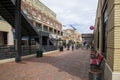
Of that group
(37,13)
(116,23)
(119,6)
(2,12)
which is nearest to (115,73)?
(116,23)

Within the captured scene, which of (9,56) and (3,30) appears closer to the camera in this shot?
(9,56)

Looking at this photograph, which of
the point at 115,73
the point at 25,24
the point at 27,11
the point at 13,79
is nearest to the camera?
the point at 115,73

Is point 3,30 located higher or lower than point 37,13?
lower

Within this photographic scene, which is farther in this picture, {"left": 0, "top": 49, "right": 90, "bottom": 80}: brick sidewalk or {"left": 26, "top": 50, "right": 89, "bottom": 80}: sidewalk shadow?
{"left": 26, "top": 50, "right": 89, "bottom": 80}: sidewalk shadow

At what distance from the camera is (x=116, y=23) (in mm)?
5445

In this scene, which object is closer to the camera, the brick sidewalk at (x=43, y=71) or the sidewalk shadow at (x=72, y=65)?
the brick sidewalk at (x=43, y=71)

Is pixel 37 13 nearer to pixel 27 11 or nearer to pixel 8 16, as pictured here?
pixel 27 11

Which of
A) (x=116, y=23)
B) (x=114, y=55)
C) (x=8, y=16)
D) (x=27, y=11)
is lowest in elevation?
(x=114, y=55)

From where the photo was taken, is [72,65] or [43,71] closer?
[43,71]

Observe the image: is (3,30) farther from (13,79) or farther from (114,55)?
(114,55)

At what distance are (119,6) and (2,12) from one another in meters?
12.5

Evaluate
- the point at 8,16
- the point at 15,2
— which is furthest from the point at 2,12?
the point at 15,2

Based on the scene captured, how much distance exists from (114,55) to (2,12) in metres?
12.7

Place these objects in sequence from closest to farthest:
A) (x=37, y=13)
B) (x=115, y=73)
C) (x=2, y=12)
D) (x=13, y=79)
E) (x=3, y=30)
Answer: (x=115, y=73), (x=13, y=79), (x=2, y=12), (x=3, y=30), (x=37, y=13)
